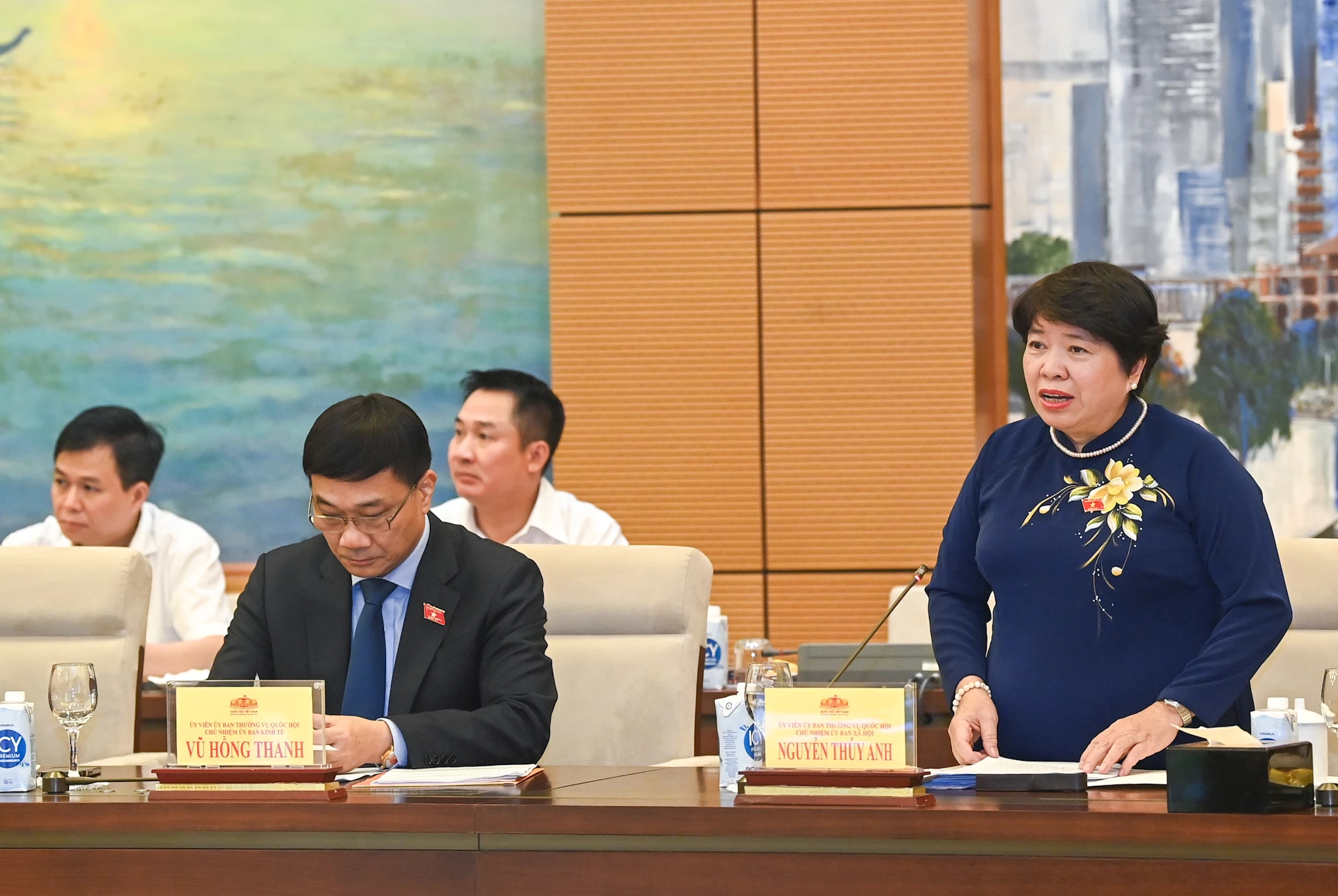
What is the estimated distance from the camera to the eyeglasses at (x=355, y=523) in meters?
2.36

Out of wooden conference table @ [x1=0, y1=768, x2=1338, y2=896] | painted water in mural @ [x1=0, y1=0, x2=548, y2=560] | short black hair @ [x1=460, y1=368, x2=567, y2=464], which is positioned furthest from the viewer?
painted water in mural @ [x1=0, y1=0, x2=548, y2=560]

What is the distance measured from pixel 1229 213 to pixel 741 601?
183 cm

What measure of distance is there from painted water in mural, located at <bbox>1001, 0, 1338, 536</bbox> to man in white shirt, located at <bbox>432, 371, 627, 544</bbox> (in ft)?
4.54

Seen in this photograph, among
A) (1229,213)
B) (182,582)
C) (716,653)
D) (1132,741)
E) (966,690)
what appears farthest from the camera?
(1229,213)

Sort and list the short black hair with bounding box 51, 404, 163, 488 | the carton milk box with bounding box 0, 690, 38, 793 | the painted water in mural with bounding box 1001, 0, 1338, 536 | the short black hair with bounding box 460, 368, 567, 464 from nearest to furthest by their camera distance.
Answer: the carton milk box with bounding box 0, 690, 38, 793, the short black hair with bounding box 460, 368, 567, 464, the short black hair with bounding box 51, 404, 163, 488, the painted water in mural with bounding box 1001, 0, 1338, 536

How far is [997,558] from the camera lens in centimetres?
227

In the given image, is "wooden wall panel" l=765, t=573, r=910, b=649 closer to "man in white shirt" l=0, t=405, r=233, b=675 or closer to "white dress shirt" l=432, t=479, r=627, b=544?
"white dress shirt" l=432, t=479, r=627, b=544

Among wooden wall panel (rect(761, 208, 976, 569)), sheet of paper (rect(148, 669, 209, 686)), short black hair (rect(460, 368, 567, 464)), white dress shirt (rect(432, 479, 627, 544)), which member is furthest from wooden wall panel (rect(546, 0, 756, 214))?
sheet of paper (rect(148, 669, 209, 686))

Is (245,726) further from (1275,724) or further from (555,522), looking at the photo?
(555,522)

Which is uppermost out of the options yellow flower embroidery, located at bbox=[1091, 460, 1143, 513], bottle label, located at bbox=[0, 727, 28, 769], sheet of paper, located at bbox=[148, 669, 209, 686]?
yellow flower embroidery, located at bbox=[1091, 460, 1143, 513]

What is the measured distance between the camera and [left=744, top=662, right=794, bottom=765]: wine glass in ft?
6.28

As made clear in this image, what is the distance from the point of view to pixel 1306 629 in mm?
2861

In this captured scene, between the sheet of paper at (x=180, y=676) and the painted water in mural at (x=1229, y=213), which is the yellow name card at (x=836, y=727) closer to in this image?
the sheet of paper at (x=180, y=676)

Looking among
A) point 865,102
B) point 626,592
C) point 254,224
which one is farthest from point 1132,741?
point 254,224
